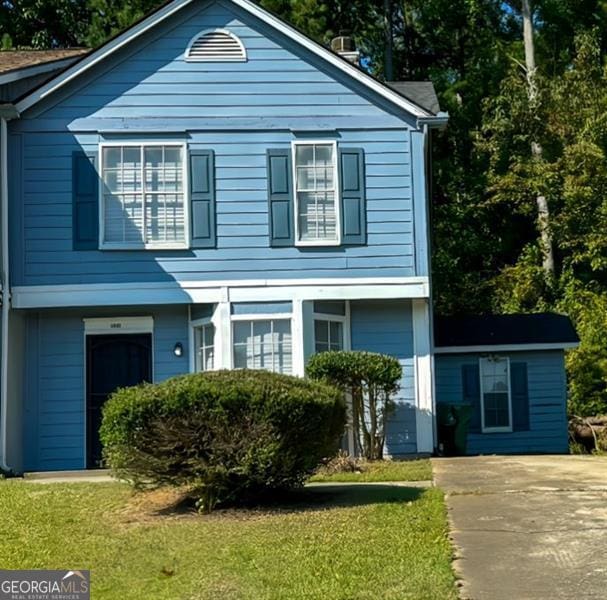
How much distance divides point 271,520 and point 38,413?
770 centimetres

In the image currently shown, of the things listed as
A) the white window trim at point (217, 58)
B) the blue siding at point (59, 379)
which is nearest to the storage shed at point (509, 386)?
the blue siding at point (59, 379)

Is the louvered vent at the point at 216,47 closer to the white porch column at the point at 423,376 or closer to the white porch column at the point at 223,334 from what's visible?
the white porch column at the point at 223,334

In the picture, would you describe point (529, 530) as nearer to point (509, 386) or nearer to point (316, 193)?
point (316, 193)

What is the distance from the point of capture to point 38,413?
1512 cm

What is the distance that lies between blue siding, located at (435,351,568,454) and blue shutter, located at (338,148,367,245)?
13.4 ft

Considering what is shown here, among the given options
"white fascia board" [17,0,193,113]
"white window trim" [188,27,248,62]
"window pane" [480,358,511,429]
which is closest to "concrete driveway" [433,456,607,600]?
"window pane" [480,358,511,429]

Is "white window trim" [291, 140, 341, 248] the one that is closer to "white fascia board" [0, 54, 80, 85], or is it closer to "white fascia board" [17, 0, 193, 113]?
"white fascia board" [17, 0, 193, 113]

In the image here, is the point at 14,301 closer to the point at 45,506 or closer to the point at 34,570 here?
the point at 45,506

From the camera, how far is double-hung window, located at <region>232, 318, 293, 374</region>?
49.1ft

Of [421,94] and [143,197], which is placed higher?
[421,94]

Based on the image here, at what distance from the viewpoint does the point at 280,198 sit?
15195 mm

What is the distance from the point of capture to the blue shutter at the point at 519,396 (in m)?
18.2

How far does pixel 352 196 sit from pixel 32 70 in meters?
5.97

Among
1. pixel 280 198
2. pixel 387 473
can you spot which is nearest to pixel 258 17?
pixel 280 198
